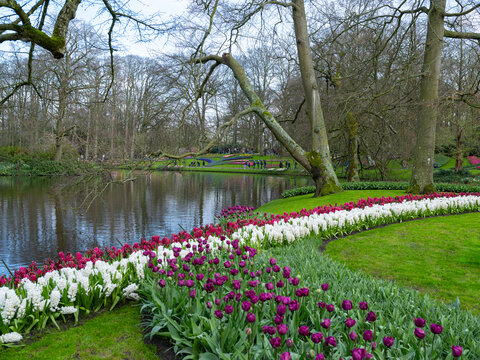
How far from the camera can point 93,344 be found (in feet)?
9.21

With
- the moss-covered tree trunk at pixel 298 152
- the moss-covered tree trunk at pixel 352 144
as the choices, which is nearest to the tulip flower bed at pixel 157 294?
the moss-covered tree trunk at pixel 298 152

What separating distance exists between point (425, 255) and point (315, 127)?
7712 millimetres

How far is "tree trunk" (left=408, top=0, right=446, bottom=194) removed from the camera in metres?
10.6

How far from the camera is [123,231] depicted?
33.9 feet

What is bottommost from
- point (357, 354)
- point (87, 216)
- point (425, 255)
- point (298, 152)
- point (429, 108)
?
point (87, 216)

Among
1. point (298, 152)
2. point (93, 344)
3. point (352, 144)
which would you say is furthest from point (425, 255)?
point (352, 144)

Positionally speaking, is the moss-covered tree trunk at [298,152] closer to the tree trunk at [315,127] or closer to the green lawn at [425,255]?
the tree trunk at [315,127]

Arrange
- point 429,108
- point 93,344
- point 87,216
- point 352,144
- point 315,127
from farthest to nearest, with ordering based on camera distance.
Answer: point 352,144 → point 315,127 → point 87,216 → point 429,108 → point 93,344

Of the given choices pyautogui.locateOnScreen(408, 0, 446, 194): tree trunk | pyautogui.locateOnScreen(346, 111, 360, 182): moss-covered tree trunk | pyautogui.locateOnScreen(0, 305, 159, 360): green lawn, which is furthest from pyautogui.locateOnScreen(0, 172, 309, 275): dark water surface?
pyautogui.locateOnScreen(408, 0, 446, 194): tree trunk

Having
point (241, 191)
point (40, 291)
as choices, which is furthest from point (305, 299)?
point (241, 191)

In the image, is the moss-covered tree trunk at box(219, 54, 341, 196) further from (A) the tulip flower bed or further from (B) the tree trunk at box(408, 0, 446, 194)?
(A) the tulip flower bed

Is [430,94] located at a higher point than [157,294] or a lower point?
higher

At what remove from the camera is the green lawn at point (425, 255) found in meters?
4.18

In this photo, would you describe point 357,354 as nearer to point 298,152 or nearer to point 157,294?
point 157,294
